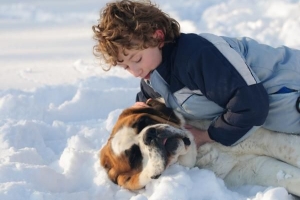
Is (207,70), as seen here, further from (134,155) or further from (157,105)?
(134,155)

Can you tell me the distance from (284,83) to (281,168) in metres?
0.55

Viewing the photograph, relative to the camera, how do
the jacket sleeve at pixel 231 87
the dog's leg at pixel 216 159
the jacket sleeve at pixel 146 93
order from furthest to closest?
1. the jacket sleeve at pixel 146 93
2. the dog's leg at pixel 216 159
3. the jacket sleeve at pixel 231 87

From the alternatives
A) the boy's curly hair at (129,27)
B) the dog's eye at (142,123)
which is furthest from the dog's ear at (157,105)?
the boy's curly hair at (129,27)

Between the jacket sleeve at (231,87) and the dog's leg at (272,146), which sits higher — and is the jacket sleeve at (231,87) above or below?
above

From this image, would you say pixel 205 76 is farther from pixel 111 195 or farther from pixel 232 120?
pixel 111 195

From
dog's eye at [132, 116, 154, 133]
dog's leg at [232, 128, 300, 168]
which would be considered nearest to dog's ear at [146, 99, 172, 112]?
dog's eye at [132, 116, 154, 133]

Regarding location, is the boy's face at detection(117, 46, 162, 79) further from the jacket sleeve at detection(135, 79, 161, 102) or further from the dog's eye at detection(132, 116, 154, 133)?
the jacket sleeve at detection(135, 79, 161, 102)

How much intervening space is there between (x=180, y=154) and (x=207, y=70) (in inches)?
22.2

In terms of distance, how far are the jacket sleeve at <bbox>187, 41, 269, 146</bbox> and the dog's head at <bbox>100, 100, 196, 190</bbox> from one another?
1.05 ft

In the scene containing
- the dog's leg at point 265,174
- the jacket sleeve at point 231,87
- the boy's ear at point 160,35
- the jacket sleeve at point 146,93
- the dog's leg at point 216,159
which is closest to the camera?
the jacket sleeve at point 231,87

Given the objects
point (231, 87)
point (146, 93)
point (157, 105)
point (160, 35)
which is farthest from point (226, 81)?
point (146, 93)

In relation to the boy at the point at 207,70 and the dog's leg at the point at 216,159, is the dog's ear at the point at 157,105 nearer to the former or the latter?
the boy at the point at 207,70

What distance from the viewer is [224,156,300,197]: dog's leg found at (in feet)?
11.2

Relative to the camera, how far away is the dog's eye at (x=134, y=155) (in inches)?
136
